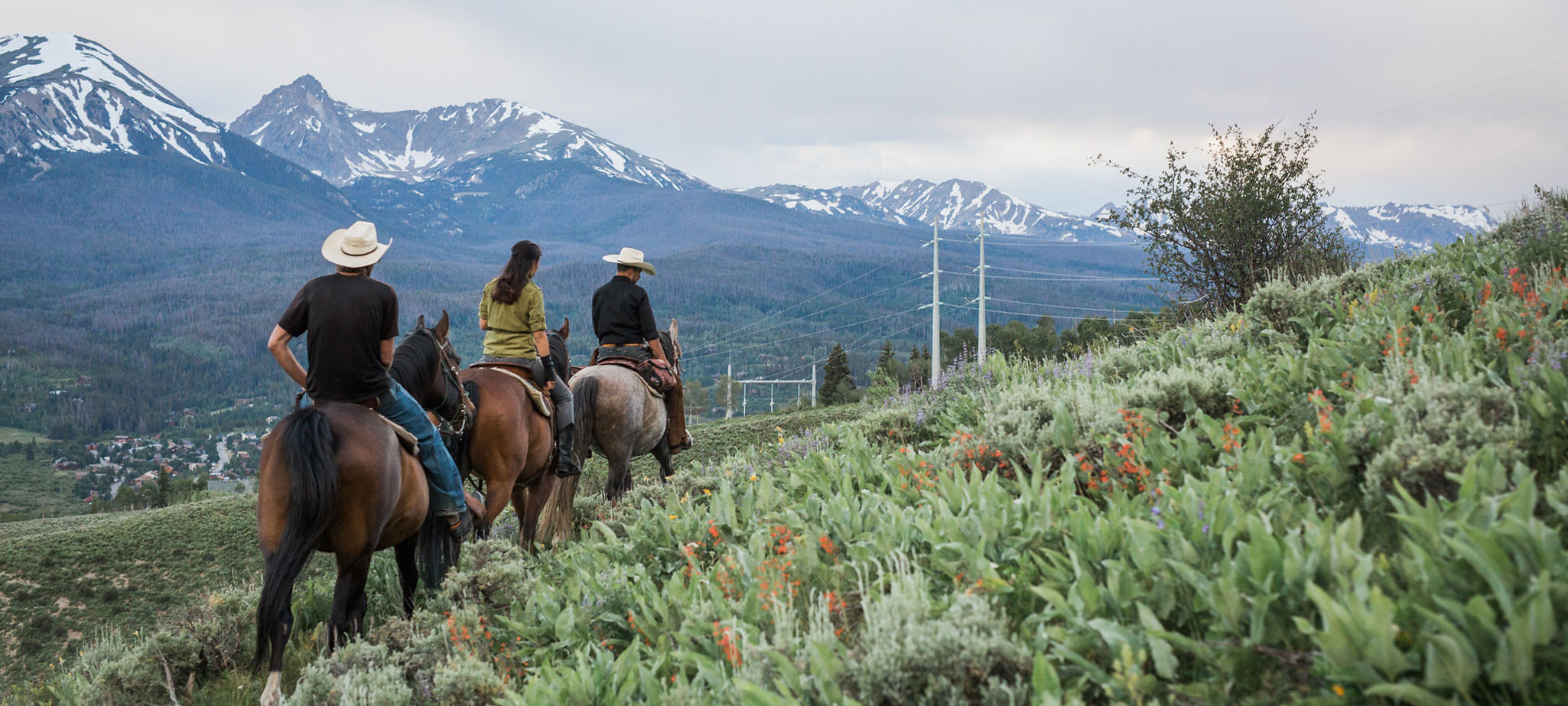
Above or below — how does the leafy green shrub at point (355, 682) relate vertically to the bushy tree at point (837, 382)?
above

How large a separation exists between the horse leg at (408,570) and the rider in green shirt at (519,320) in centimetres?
238

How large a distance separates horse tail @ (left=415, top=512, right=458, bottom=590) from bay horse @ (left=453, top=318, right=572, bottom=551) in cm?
72

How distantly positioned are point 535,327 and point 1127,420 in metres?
6.05

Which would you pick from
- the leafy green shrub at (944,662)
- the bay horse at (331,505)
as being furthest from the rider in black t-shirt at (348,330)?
the leafy green shrub at (944,662)

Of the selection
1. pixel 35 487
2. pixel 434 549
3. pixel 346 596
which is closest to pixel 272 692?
pixel 346 596

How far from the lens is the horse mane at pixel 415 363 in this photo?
7.39 metres

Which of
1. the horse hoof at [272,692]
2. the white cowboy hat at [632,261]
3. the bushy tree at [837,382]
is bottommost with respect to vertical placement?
the bushy tree at [837,382]

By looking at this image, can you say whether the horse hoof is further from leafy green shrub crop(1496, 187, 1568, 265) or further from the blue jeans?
leafy green shrub crop(1496, 187, 1568, 265)

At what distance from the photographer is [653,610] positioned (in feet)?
17.2

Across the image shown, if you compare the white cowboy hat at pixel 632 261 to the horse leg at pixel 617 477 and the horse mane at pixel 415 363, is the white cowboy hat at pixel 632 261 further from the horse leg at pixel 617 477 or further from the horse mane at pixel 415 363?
the horse mane at pixel 415 363

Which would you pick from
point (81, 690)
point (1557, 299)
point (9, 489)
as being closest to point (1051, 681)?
point (1557, 299)

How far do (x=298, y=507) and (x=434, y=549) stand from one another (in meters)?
2.06

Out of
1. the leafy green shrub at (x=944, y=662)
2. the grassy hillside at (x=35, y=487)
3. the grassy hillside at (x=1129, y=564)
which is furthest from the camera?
the grassy hillside at (x=35, y=487)

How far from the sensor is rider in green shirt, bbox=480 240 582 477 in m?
8.92
